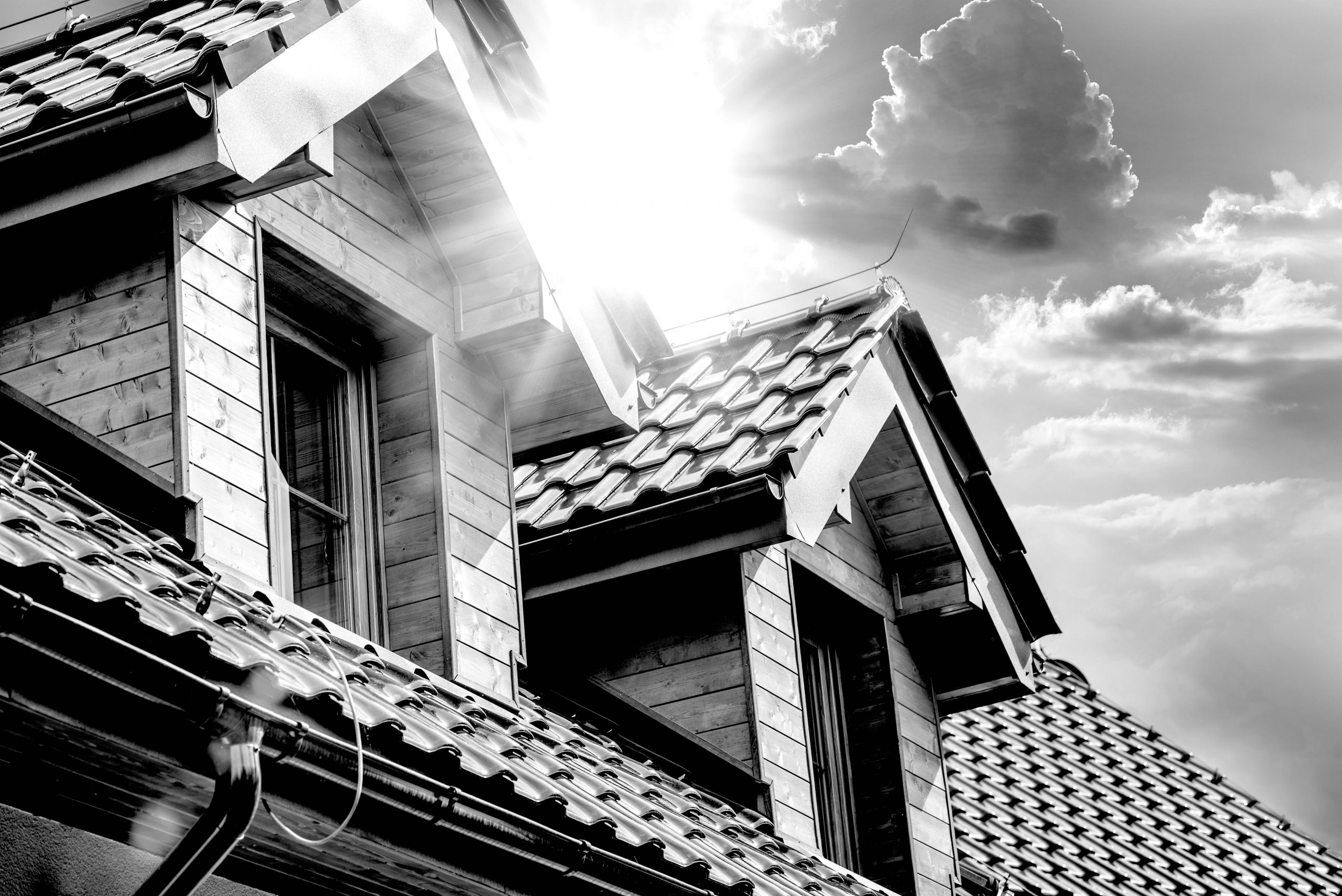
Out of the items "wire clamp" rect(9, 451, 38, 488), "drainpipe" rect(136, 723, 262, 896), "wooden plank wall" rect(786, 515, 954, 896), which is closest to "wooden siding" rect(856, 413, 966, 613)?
"wooden plank wall" rect(786, 515, 954, 896)

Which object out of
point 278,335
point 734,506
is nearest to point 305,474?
point 278,335

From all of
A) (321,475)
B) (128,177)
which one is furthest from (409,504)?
(128,177)

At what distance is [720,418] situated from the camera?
966 centimetres

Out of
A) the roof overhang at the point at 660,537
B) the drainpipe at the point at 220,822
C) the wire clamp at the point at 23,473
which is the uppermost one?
the roof overhang at the point at 660,537

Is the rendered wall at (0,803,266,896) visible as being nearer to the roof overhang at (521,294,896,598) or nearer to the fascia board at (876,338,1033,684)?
the roof overhang at (521,294,896,598)

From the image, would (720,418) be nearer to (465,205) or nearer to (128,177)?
(465,205)

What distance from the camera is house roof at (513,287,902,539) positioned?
901cm

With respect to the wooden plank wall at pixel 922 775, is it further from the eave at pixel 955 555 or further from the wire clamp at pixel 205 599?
the wire clamp at pixel 205 599

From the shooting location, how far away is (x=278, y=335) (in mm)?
7566

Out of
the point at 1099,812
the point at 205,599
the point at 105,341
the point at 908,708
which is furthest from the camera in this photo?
the point at 1099,812

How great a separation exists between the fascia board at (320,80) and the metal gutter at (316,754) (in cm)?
263

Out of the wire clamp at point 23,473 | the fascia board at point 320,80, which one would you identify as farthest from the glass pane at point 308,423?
the wire clamp at point 23,473

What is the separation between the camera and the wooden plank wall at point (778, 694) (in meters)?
9.23

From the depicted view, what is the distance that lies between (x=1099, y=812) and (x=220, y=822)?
11.2m
